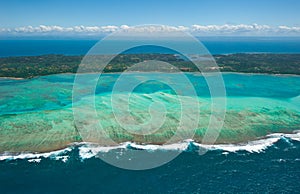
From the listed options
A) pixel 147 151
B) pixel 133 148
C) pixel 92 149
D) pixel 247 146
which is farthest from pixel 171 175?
pixel 247 146

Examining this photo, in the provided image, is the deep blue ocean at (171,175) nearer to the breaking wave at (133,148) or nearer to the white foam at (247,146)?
the breaking wave at (133,148)

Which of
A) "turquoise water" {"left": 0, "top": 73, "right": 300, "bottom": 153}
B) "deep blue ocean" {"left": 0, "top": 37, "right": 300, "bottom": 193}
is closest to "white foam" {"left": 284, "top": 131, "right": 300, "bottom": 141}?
"turquoise water" {"left": 0, "top": 73, "right": 300, "bottom": 153}

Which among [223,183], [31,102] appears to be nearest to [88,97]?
[31,102]

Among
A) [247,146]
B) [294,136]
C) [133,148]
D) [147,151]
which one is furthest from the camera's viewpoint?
[294,136]

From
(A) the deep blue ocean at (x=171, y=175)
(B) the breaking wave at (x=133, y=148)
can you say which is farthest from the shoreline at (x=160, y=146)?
(A) the deep blue ocean at (x=171, y=175)

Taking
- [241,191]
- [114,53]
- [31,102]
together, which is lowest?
[241,191]

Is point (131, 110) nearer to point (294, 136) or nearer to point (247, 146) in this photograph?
point (247, 146)

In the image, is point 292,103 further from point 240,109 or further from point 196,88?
point 196,88

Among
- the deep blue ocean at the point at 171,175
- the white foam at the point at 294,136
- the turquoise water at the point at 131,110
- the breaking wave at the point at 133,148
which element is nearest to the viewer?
the deep blue ocean at the point at 171,175
